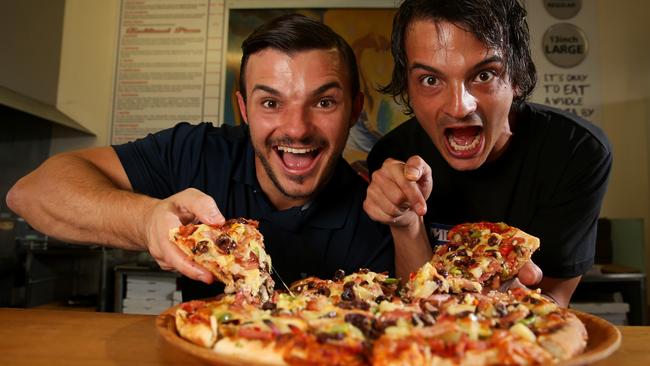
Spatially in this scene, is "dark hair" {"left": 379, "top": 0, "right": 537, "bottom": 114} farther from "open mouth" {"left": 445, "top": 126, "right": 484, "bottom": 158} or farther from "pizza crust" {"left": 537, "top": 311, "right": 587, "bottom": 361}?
"pizza crust" {"left": 537, "top": 311, "right": 587, "bottom": 361}

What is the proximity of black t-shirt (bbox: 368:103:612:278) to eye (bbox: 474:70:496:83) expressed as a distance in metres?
0.33

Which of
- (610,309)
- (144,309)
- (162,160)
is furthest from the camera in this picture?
(144,309)

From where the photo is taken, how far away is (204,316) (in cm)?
90

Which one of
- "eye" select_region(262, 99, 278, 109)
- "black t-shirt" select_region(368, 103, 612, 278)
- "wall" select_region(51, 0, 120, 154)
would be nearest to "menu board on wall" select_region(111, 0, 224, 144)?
"wall" select_region(51, 0, 120, 154)

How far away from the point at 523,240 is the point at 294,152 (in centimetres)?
71

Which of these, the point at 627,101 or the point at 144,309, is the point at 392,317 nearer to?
the point at 144,309

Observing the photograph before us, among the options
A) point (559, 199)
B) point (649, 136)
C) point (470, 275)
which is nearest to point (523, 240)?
point (470, 275)

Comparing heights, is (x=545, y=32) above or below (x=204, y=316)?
above

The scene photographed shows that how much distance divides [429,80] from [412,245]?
51 centimetres

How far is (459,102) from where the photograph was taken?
143cm

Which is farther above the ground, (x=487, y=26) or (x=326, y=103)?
(x=487, y=26)

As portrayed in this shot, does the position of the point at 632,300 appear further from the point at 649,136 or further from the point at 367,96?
the point at 367,96

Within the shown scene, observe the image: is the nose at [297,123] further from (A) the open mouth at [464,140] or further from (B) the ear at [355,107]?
(A) the open mouth at [464,140]

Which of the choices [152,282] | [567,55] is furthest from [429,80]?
[567,55]
